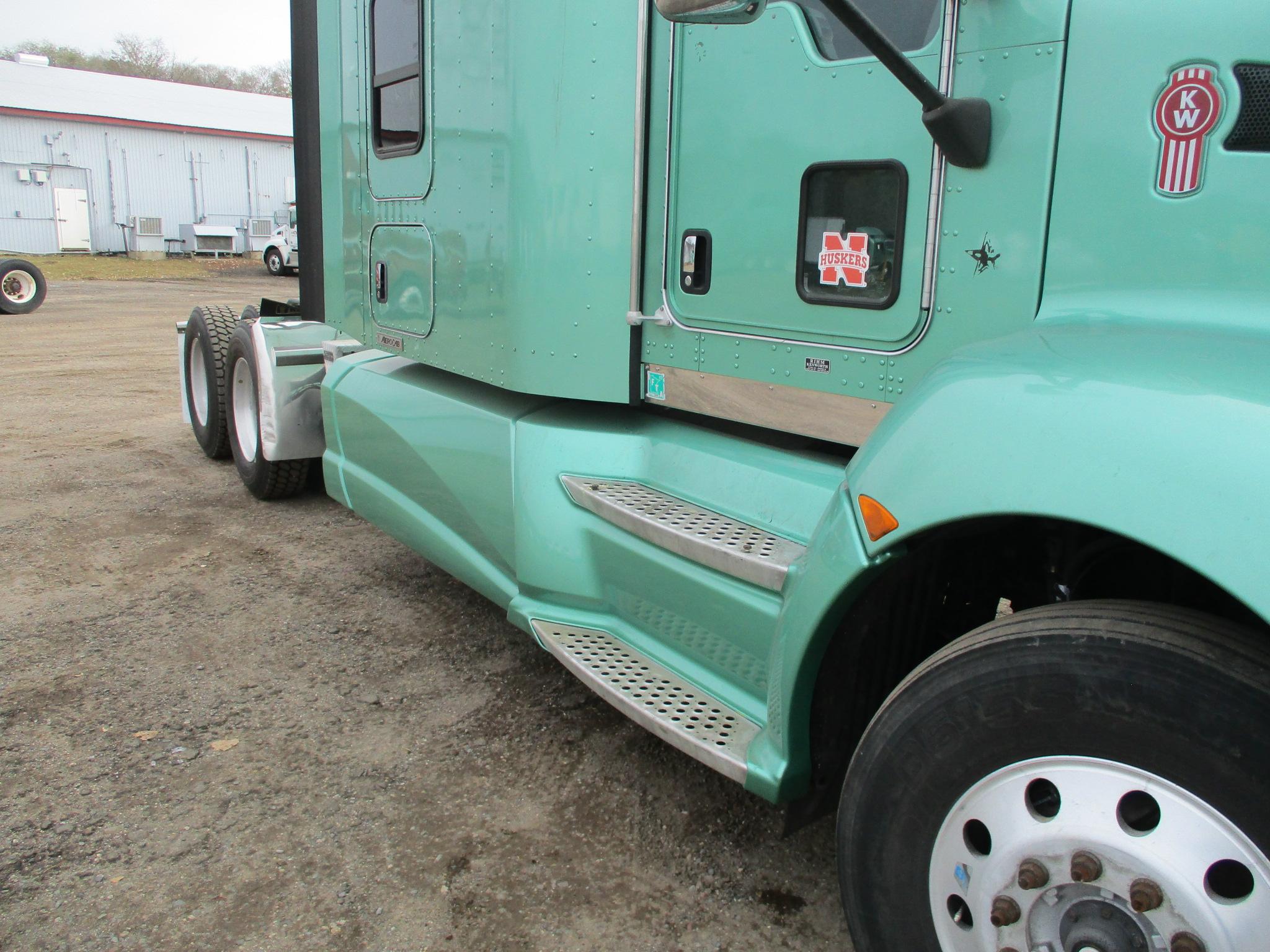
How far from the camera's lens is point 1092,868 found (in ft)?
4.86

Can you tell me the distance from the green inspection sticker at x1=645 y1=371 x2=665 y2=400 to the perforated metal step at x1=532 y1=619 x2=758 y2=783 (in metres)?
0.69

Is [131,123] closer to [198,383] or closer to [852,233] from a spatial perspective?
[198,383]

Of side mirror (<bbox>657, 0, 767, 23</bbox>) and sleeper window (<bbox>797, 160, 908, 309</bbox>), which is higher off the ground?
side mirror (<bbox>657, 0, 767, 23</bbox>)

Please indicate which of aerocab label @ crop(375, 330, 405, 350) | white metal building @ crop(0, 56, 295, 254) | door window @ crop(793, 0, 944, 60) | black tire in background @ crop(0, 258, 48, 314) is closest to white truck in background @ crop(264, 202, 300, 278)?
white metal building @ crop(0, 56, 295, 254)

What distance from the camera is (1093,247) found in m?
1.90

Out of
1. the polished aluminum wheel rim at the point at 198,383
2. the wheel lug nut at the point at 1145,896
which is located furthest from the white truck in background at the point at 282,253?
the wheel lug nut at the point at 1145,896

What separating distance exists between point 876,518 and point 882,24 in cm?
114

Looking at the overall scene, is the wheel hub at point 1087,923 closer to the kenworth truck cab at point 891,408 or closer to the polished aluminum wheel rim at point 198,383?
the kenworth truck cab at point 891,408

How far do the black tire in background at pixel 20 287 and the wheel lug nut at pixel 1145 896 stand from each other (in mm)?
16447

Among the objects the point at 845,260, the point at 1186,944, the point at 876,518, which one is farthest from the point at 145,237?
the point at 1186,944

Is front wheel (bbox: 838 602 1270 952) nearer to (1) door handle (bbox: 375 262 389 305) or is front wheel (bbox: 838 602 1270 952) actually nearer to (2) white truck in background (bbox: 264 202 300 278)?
(1) door handle (bbox: 375 262 389 305)

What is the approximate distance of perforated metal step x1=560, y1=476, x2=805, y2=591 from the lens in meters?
2.29

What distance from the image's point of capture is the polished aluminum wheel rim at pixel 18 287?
14.6m

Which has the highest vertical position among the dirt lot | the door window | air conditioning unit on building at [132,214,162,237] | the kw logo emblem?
air conditioning unit on building at [132,214,162,237]
